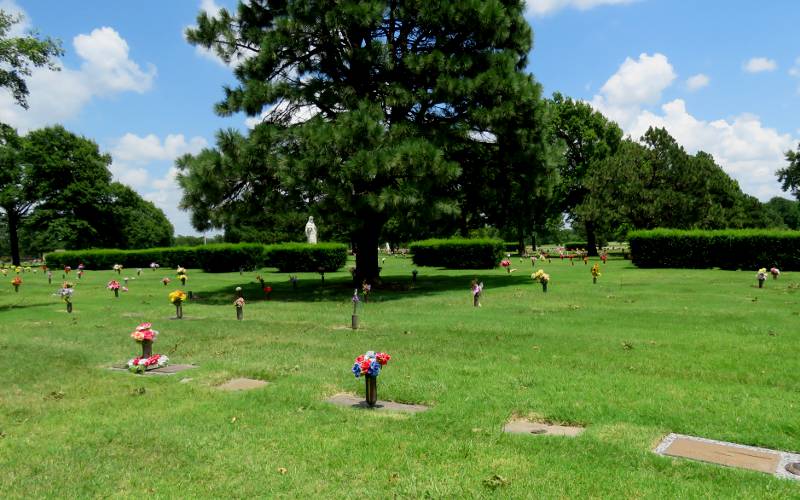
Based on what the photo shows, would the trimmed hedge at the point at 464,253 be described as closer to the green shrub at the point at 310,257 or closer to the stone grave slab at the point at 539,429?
the green shrub at the point at 310,257

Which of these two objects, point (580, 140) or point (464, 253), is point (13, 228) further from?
point (580, 140)

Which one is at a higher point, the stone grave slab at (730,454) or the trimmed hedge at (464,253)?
the trimmed hedge at (464,253)

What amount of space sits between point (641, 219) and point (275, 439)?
41606mm

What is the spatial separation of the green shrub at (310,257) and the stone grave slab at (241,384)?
27.7 m

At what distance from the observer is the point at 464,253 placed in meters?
34.6

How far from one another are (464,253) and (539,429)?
96.8 ft

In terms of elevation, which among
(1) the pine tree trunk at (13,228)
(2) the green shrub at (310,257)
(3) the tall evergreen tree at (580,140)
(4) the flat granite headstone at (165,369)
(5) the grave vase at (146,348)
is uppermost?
(3) the tall evergreen tree at (580,140)

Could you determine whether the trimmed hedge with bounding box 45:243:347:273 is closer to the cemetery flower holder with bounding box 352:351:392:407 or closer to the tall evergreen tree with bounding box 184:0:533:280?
the tall evergreen tree with bounding box 184:0:533:280

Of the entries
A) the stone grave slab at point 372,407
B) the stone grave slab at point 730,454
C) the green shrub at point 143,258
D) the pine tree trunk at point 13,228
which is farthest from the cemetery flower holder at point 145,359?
the pine tree trunk at point 13,228

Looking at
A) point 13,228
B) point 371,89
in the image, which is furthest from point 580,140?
point 13,228

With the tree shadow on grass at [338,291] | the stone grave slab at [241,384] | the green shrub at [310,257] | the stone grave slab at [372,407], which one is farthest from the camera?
the green shrub at [310,257]

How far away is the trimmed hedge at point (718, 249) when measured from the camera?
2620 cm

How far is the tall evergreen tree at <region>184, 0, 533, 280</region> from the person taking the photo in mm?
16406

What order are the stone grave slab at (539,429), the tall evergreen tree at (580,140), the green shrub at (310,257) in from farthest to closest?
the tall evergreen tree at (580,140)
the green shrub at (310,257)
the stone grave slab at (539,429)
